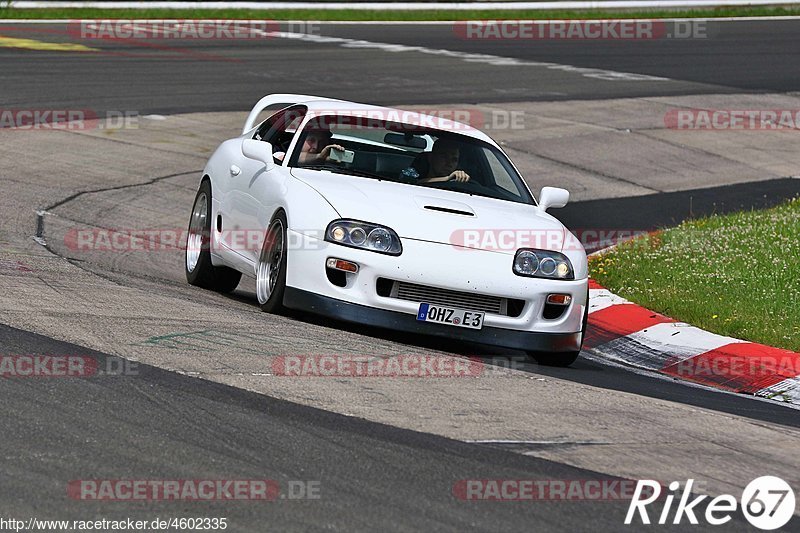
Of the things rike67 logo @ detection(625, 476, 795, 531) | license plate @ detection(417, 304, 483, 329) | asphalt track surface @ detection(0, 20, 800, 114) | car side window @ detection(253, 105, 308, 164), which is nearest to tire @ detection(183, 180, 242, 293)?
car side window @ detection(253, 105, 308, 164)

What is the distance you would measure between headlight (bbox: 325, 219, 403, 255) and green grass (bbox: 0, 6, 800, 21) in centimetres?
2169

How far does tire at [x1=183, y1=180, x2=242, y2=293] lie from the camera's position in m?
9.86

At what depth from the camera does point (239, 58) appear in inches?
939

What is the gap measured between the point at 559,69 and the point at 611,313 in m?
15.4

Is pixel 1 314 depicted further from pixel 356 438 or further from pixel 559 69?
pixel 559 69

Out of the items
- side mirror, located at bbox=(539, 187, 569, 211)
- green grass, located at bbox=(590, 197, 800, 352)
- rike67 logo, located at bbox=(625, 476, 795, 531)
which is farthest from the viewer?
green grass, located at bbox=(590, 197, 800, 352)

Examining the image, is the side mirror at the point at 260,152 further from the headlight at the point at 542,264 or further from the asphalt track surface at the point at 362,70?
the asphalt track surface at the point at 362,70

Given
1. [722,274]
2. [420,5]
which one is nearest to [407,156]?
[722,274]

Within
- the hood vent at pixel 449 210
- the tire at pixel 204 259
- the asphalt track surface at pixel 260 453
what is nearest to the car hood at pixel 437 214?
the hood vent at pixel 449 210

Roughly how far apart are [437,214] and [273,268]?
1043 millimetres

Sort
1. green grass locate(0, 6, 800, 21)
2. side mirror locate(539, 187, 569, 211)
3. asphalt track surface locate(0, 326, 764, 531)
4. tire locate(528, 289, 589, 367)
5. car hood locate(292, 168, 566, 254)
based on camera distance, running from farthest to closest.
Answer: green grass locate(0, 6, 800, 21) → side mirror locate(539, 187, 569, 211) → tire locate(528, 289, 589, 367) → car hood locate(292, 168, 566, 254) → asphalt track surface locate(0, 326, 764, 531)

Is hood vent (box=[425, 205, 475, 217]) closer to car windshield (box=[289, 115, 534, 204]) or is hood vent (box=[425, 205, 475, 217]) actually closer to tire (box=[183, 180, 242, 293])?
car windshield (box=[289, 115, 534, 204])

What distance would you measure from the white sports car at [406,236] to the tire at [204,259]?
339 mm

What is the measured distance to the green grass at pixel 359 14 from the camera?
95.3 feet
